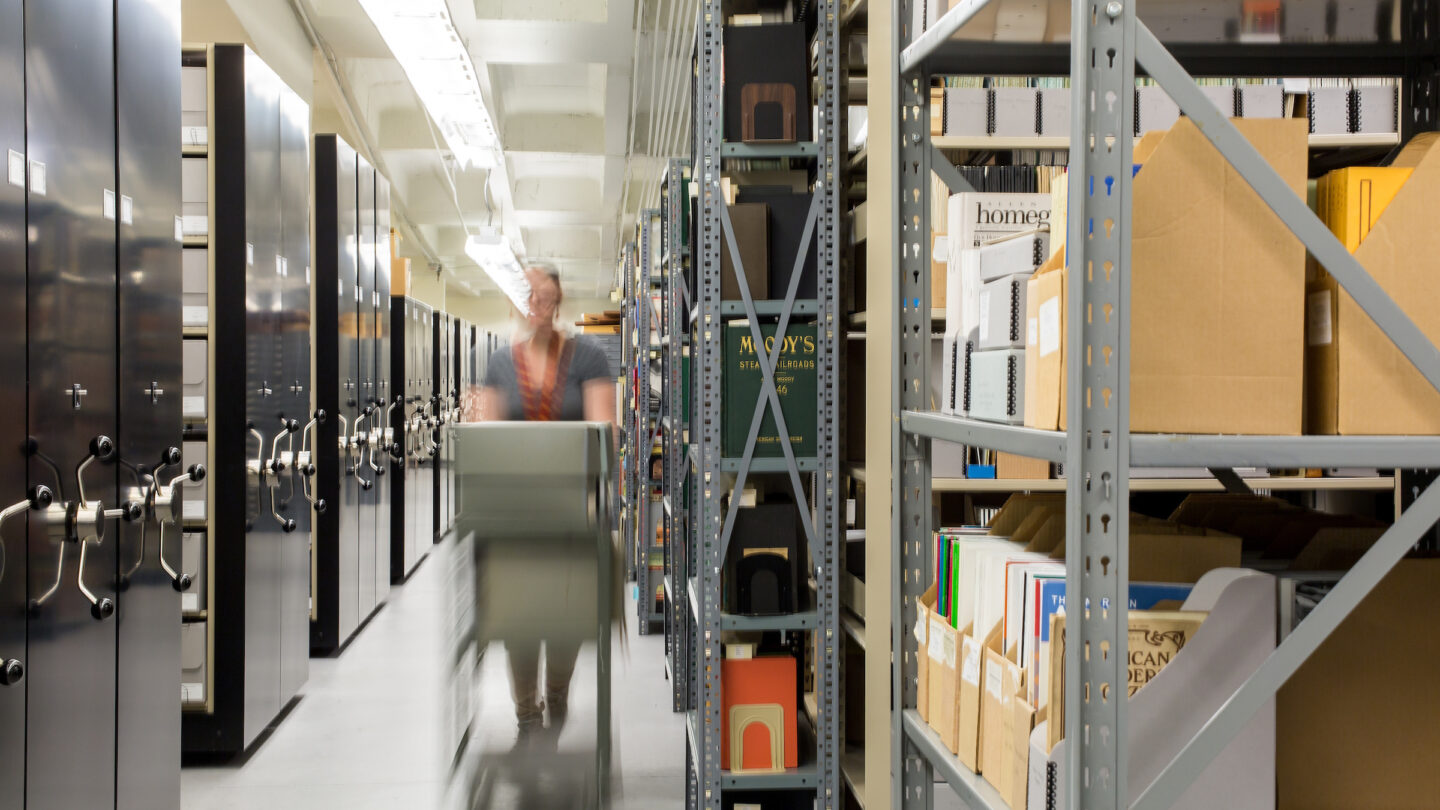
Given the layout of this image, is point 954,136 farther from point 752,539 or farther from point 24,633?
point 24,633

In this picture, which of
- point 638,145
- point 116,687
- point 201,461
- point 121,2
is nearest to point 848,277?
point 121,2

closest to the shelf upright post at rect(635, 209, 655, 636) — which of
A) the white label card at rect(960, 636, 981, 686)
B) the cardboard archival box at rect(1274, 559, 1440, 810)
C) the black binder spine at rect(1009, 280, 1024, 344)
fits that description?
the white label card at rect(960, 636, 981, 686)

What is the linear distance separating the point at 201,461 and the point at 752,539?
2.42m

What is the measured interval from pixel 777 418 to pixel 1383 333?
1.88 metres

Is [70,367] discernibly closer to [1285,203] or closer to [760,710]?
[760,710]

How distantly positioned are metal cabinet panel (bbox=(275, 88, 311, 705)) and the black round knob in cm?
195

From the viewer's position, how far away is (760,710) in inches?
115

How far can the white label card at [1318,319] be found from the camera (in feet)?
3.54

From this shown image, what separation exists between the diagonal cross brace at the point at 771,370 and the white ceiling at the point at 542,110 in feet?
12.3

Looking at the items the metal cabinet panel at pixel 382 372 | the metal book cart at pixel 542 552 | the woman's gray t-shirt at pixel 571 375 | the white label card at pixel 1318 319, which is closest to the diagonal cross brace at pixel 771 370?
the metal book cart at pixel 542 552

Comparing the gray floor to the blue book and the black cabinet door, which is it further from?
the blue book

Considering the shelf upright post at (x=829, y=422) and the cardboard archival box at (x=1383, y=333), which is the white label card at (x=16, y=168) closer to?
the shelf upright post at (x=829, y=422)

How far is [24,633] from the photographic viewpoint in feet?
6.93

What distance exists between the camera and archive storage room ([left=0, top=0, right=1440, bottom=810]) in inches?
40.8
